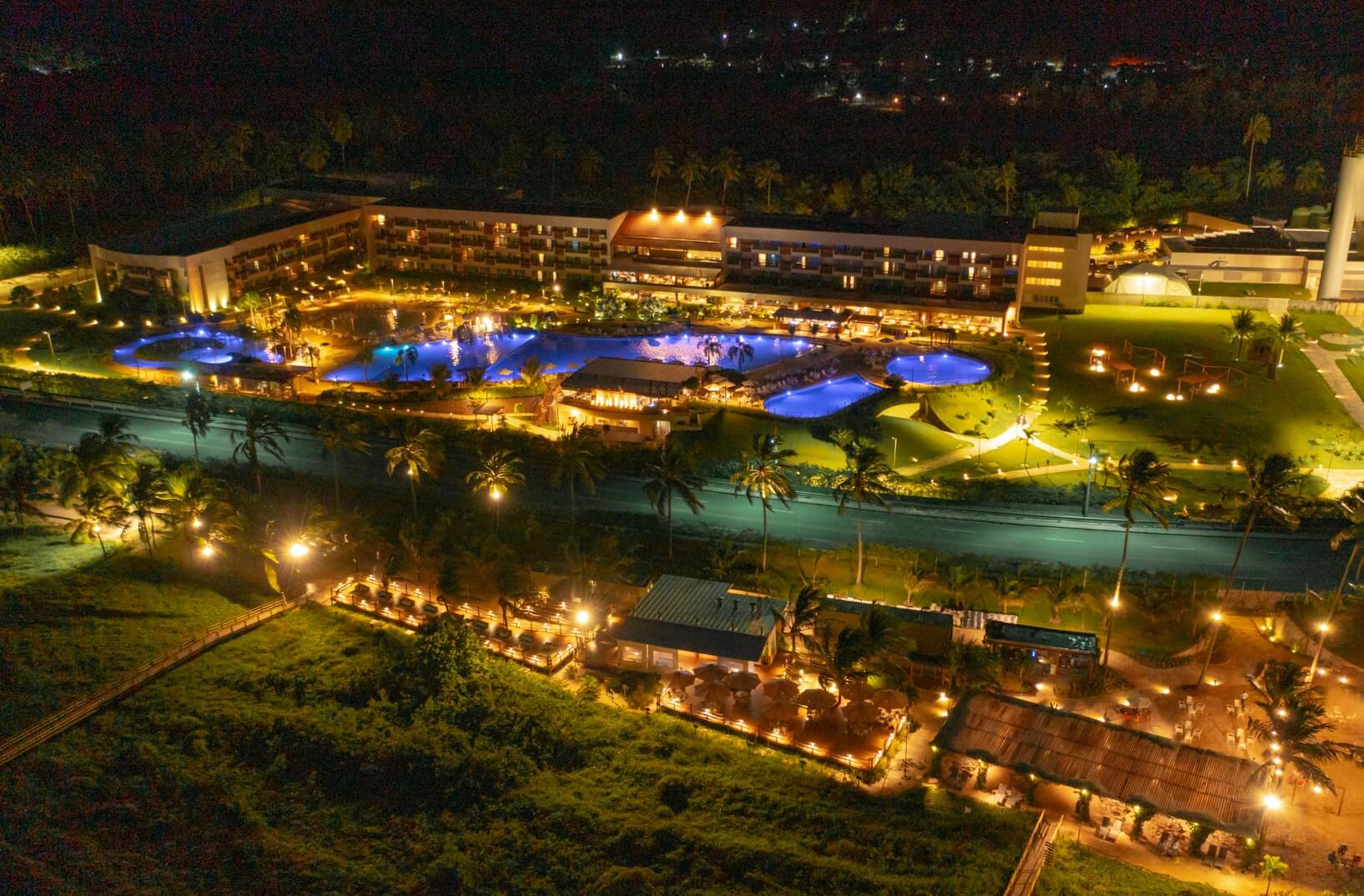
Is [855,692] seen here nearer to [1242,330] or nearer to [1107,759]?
[1107,759]

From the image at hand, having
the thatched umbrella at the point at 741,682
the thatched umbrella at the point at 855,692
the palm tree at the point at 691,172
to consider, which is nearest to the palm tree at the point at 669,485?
the thatched umbrella at the point at 741,682

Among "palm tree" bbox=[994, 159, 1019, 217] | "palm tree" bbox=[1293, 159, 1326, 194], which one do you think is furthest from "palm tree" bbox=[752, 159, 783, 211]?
"palm tree" bbox=[1293, 159, 1326, 194]

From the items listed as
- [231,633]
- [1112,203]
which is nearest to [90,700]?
[231,633]

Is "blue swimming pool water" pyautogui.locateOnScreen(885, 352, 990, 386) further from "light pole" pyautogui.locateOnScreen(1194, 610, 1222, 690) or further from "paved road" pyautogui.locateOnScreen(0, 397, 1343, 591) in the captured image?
"light pole" pyautogui.locateOnScreen(1194, 610, 1222, 690)

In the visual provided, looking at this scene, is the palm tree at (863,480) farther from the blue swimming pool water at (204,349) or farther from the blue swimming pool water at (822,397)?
the blue swimming pool water at (204,349)

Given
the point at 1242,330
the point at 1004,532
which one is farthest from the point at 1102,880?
the point at 1242,330
